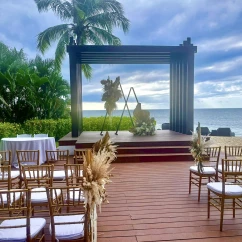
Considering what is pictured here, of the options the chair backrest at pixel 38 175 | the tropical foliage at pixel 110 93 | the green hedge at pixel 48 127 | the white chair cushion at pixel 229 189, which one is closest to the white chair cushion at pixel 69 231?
the chair backrest at pixel 38 175

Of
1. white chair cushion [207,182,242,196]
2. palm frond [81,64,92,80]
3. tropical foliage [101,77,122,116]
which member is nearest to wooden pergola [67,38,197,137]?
tropical foliage [101,77,122,116]

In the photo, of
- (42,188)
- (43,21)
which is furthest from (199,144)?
(43,21)

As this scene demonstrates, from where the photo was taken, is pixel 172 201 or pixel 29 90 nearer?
pixel 172 201

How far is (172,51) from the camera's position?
25.6ft

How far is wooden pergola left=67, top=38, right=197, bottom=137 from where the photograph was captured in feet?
25.2

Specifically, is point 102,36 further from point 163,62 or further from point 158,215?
point 158,215

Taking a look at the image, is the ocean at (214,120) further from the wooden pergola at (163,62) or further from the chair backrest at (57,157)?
the chair backrest at (57,157)

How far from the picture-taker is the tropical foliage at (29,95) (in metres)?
11.0

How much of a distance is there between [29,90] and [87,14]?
495 centimetres

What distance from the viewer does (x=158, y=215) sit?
323 centimetres

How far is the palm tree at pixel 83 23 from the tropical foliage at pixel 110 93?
4.44 m

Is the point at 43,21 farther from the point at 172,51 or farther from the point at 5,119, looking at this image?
the point at 172,51

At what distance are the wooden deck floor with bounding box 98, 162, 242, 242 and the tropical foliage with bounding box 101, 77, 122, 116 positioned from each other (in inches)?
166

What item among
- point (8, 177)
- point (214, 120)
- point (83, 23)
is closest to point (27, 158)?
point (8, 177)
